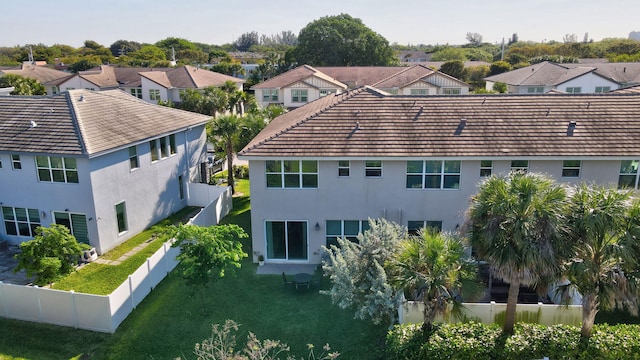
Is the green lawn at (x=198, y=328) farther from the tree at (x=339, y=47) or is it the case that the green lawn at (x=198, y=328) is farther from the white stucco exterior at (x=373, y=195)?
the tree at (x=339, y=47)

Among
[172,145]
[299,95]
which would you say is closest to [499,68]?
[299,95]

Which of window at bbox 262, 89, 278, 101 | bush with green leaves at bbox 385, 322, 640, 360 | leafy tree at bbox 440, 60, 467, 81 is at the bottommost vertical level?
bush with green leaves at bbox 385, 322, 640, 360

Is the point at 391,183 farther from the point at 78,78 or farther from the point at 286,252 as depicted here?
the point at 78,78

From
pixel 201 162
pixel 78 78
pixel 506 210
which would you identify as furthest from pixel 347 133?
pixel 78 78

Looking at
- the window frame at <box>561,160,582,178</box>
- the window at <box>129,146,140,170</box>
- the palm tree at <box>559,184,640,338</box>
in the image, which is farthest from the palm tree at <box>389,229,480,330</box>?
the window at <box>129,146,140,170</box>

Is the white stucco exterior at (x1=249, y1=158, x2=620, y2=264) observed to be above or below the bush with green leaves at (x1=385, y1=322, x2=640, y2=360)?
above

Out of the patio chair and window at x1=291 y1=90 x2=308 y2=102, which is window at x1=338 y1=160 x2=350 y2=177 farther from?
window at x1=291 y1=90 x2=308 y2=102

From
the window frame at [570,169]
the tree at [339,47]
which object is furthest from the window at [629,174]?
the tree at [339,47]
